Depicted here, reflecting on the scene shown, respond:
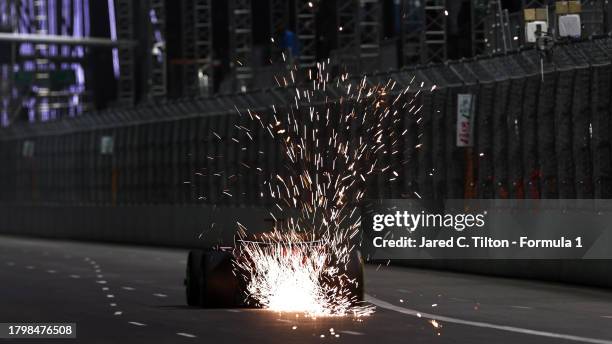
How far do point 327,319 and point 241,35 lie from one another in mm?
54816

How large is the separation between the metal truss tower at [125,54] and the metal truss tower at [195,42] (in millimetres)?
4204

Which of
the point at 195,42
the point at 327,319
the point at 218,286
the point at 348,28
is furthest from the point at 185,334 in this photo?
the point at 195,42

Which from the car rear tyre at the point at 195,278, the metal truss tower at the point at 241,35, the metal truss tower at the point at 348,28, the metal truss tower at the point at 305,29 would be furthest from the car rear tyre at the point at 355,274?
the metal truss tower at the point at 241,35

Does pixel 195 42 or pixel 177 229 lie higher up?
pixel 195 42

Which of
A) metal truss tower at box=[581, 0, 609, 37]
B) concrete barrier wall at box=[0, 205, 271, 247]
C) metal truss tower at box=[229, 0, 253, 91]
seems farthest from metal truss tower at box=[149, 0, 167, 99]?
A: metal truss tower at box=[581, 0, 609, 37]

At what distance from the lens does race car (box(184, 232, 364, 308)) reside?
2277 centimetres

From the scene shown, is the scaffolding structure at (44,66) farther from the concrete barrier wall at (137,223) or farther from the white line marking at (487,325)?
the white line marking at (487,325)

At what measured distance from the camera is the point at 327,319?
20.6 meters

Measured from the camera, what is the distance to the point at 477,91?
126 feet

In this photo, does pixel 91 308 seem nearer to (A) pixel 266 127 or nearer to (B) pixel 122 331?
(B) pixel 122 331

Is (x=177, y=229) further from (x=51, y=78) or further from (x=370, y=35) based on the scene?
(x=51, y=78)

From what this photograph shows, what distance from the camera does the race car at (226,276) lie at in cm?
2277

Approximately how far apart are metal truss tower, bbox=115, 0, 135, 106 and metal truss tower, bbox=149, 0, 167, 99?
1955 mm

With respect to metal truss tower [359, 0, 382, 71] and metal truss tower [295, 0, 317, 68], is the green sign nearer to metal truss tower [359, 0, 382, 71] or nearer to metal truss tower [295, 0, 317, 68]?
metal truss tower [295, 0, 317, 68]
